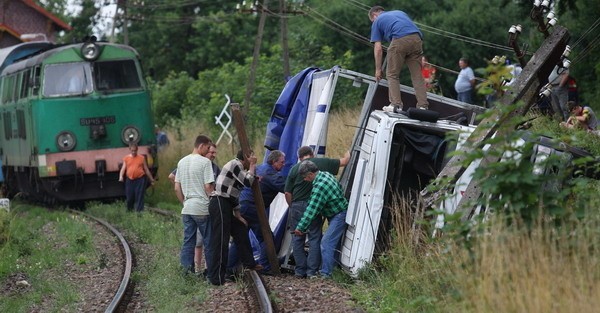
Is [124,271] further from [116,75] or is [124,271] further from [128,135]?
[116,75]

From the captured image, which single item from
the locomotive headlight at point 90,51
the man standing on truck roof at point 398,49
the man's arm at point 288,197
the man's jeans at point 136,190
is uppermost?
the man standing on truck roof at point 398,49

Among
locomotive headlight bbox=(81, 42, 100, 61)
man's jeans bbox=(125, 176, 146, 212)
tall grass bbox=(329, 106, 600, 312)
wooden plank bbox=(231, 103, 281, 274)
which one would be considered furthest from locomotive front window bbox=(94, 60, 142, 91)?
tall grass bbox=(329, 106, 600, 312)

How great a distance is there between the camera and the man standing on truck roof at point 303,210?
13719mm

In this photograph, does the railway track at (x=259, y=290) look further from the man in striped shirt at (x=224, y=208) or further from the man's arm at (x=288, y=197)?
the man's arm at (x=288, y=197)

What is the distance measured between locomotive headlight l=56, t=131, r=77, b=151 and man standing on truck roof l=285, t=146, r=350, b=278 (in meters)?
10.4

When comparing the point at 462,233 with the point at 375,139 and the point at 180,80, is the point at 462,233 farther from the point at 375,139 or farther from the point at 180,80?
the point at 180,80

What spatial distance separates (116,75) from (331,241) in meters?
11.5

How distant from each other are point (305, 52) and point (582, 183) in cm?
2516

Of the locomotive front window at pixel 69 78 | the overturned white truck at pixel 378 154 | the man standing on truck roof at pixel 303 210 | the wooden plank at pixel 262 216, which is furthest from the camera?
the locomotive front window at pixel 69 78

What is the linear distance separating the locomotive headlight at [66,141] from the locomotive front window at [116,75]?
1.17 metres

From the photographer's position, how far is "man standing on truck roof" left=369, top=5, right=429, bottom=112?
Result: 13898 mm

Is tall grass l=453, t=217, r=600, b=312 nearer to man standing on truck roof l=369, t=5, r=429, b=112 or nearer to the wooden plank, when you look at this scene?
the wooden plank

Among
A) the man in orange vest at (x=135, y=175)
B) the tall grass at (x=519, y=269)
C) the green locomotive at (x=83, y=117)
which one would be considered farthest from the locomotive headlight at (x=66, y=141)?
the tall grass at (x=519, y=269)

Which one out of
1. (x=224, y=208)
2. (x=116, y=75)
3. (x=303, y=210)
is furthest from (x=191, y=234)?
(x=116, y=75)
